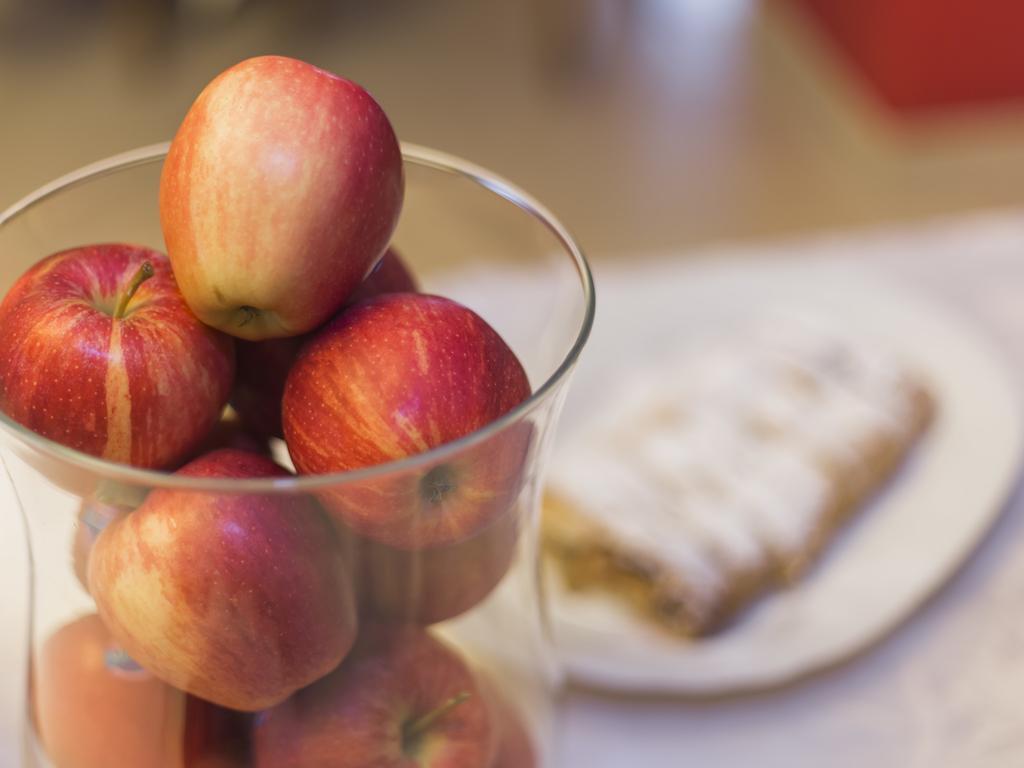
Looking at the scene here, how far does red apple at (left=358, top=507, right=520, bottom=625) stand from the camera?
366mm

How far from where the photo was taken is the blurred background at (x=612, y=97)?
1859 millimetres

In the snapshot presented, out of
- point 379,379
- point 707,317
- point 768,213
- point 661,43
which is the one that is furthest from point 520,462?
point 661,43

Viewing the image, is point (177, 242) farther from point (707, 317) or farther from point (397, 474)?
point (707, 317)

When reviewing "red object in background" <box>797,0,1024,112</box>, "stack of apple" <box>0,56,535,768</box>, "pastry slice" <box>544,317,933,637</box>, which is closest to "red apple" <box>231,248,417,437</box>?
"stack of apple" <box>0,56,535,768</box>

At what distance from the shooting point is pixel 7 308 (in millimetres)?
381

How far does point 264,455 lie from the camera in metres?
0.40

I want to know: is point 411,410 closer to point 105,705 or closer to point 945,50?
point 105,705

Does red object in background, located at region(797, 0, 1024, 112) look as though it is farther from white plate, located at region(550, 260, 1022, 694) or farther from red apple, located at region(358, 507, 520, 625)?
red apple, located at region(358, 507, 520, 625)

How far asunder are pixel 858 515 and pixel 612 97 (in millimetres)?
1686

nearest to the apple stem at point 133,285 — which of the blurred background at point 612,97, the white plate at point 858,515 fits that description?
the white plate at point 858,515

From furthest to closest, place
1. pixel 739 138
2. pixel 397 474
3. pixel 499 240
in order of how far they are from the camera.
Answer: pixel 739 138 < pixel 499 240 < pixel 397 474

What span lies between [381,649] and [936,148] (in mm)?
1750

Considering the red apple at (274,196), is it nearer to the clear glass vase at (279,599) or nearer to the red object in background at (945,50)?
the clear glass vase at (279,599)

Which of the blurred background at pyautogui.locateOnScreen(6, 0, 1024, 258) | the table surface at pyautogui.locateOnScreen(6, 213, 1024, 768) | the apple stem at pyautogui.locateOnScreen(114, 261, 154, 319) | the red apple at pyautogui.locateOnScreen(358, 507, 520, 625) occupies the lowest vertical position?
the blurred background at pyautogui.locateOnScreen(6, 0, 1024, 258)
